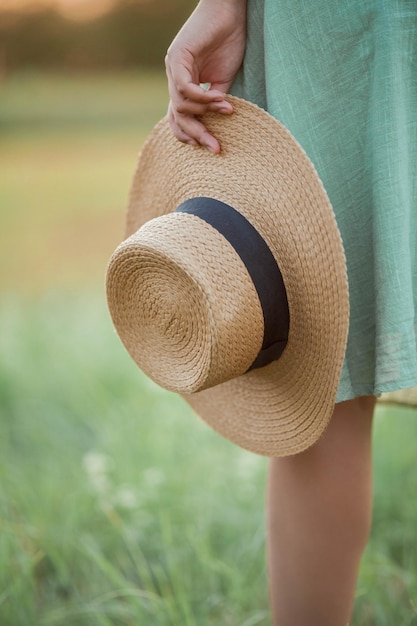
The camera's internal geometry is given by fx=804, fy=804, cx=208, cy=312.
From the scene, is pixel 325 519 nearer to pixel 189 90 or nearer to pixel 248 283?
pixel 248 283

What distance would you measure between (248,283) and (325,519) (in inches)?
17.0

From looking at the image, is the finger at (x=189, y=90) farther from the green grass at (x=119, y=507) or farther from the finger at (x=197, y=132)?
the green grass at (x=119, y=507)

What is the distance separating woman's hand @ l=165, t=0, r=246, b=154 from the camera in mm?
1195

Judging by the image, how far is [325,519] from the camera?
4.21 feet

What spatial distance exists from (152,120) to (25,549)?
26.0 feet

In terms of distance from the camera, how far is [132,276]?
1.22m

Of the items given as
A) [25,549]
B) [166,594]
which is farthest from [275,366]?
[25,549]

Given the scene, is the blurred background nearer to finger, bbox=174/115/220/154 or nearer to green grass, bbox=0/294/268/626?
green grass, bbox=0/294/268/626

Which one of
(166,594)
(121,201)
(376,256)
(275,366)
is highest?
(121,201)

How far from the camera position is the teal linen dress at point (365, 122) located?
1103 millimetres

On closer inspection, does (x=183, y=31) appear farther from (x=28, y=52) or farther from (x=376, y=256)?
(x=28, y=52)

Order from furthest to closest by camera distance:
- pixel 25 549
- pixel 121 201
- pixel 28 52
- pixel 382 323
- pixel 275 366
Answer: pixel 28 52, pixel 121 201, pixel 25 549, pixel 275 366, pixel 382 323

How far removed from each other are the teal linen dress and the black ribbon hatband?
0.39 feet

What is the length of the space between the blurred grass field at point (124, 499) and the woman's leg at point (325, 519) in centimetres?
19
